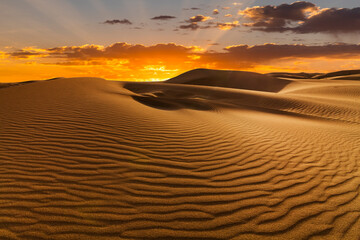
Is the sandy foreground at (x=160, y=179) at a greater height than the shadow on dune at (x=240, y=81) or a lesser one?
lesser

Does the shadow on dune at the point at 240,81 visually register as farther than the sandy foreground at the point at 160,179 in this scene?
Yes

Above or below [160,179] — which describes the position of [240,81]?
above

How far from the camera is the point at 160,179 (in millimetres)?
3781

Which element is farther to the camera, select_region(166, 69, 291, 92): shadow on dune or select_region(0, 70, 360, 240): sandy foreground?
select_region(166, 69, 291, 92): shadow on dune

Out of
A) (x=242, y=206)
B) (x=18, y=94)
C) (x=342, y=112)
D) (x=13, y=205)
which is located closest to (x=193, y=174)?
(x=242, y=206)

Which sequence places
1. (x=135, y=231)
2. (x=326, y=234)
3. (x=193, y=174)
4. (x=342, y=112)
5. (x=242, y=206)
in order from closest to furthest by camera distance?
(x=135, y=231), (x=326, y=234), (x=242, y=206), (x=193, y=174), (x=342, y=112)

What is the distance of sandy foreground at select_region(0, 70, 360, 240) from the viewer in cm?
278

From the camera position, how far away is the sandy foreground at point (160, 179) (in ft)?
9.11

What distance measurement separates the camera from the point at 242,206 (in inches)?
128

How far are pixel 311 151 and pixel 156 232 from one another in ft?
17.1

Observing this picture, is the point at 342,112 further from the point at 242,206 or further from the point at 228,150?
the point at 242,206

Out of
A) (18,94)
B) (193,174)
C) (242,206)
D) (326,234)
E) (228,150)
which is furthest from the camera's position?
(18,94)

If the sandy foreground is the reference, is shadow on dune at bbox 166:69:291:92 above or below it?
above

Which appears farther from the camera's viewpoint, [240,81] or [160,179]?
[240,81]
